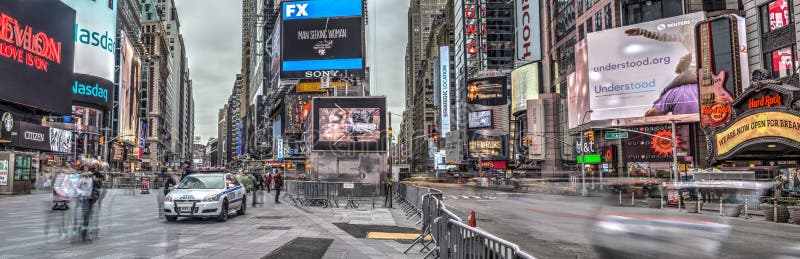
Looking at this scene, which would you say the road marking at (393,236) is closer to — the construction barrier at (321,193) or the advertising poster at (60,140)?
the construction barrier at (321,193)

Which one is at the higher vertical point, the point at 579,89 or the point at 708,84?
the point at 579,89

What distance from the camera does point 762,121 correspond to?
2575 cm

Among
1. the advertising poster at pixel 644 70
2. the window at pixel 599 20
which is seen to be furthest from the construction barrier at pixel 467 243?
the window at pixel 599 20

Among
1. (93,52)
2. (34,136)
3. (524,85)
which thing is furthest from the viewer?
(524,85)

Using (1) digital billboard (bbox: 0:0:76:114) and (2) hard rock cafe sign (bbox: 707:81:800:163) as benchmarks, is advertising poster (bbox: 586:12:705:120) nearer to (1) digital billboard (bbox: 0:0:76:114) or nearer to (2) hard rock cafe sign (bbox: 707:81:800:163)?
(2) hard rock cafe sign (bbox: 707:81:800:163)


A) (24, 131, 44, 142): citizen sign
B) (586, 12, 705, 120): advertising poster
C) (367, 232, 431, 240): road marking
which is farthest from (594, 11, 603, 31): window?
(24, 131, 44, 142): citizen sign

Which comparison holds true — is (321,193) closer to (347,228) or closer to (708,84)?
(347,228)

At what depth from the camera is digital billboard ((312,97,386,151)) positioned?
116 feet

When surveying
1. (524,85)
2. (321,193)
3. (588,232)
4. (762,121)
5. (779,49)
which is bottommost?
(321,193)

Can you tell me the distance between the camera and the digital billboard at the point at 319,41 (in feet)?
189

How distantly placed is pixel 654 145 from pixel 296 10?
3767 cm

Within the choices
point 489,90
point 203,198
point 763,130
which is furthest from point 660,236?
point 489,90

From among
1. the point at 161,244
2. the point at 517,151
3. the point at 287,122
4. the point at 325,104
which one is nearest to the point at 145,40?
the point at 287,122

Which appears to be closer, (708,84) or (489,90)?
(708,84)
